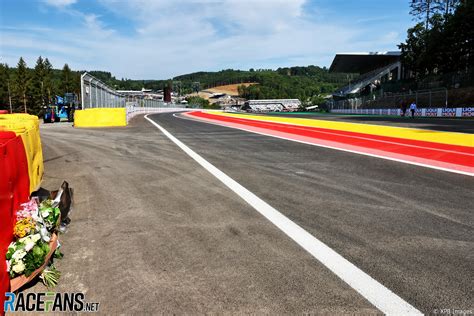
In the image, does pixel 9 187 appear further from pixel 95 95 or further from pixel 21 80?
pixel 21 80

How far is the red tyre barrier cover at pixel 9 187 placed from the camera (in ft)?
10.3

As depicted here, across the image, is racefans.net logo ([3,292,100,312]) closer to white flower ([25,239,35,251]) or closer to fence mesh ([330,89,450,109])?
white flower ([25,239,35,251])

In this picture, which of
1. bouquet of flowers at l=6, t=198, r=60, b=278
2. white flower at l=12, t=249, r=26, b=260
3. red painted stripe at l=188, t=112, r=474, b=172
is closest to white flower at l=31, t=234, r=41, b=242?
bouquet of flowers at l=6, t=198, r=60, b=278

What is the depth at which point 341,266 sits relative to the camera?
131 inches

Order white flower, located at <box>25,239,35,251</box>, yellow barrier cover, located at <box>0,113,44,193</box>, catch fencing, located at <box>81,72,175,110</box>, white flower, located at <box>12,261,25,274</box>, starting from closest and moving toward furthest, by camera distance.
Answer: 1. white flower, located at <box>12,261,25,274</box>
2. white flower, located at <box>25,239,35,251</box>
3. yellow barrier cover, located at <box>0,113,44,193</box>
4. catch fencing, located at <box>81,72,175,110</box>

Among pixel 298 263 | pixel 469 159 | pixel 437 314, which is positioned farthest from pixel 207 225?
pixel 469 159

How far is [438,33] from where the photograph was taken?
49625 mm

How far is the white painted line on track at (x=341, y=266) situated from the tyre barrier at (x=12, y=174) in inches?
102

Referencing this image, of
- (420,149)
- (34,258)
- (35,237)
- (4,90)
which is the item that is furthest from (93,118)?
(4,90)

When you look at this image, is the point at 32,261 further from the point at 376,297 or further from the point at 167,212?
the point at 376,297

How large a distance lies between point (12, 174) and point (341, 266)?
3.32 m

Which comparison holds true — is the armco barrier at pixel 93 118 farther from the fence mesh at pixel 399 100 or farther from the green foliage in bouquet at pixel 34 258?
the fence mesh at pixel 399 100

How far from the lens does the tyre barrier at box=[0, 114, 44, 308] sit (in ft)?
10.8

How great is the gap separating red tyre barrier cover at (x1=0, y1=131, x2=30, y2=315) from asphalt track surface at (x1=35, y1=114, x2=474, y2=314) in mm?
478
